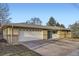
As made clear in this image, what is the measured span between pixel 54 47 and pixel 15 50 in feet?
5.12

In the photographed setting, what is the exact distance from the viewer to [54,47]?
8156 millimetres

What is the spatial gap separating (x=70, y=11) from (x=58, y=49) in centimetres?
157

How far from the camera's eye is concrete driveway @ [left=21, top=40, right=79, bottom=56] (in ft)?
25.7

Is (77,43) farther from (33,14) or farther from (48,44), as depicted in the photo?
(33,14)

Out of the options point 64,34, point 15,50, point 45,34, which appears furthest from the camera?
point 45,34

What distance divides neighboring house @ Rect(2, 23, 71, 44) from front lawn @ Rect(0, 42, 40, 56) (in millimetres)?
363

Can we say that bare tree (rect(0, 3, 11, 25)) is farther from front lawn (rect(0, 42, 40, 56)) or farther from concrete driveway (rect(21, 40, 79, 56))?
concrete driveway (rect(21, 40, 79, 56))

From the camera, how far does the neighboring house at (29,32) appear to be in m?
8.34

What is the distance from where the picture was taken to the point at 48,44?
8273 mm

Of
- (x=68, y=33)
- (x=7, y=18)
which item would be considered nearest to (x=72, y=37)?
(x=68, y=33)

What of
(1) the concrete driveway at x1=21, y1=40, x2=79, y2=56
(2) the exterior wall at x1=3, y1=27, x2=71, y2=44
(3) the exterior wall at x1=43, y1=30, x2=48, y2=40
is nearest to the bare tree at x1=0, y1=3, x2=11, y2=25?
(2) the exterior wall at x1=3, y1=27, x2=71, y2=44

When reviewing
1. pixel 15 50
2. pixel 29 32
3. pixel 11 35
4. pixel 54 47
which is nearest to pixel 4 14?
pixel 11 35

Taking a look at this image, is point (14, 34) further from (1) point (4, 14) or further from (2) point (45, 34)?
(2) point (45, 34)

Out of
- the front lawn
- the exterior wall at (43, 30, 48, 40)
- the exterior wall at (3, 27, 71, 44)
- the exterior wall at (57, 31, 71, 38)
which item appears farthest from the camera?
the exterior wall at (43, 30, 48, 40)
